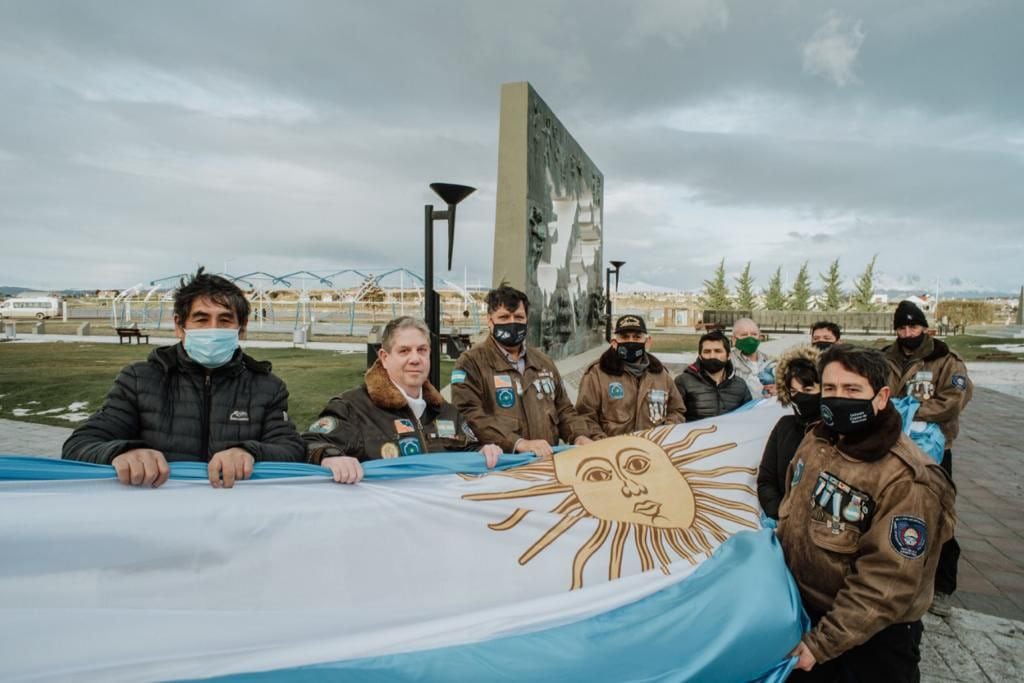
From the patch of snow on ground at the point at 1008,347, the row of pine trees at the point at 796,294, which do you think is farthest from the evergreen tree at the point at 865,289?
the patch of snow on ground at the point at 1008,347

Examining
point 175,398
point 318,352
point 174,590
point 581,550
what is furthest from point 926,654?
point 318,352

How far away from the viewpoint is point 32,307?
44375mm

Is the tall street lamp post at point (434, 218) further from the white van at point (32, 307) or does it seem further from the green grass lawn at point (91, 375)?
the white van at point (32, 307)

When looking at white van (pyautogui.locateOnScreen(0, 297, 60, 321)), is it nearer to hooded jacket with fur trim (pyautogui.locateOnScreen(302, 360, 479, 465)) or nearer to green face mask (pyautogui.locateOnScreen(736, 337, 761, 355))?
green face mask (pyautogui.locateOnScreen(736, 337, 761, 355))

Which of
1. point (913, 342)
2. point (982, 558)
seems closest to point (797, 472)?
point (913, 342)

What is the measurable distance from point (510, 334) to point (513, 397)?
374mm

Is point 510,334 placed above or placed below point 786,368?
above

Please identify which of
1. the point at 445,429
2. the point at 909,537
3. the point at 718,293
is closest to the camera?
the point at 909,537

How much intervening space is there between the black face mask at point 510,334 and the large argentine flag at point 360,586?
138 centimetres

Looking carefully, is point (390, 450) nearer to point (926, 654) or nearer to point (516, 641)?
point (516, 641)

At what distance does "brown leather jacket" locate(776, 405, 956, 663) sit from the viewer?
188 cm

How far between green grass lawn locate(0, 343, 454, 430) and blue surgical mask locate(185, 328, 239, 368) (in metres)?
6.98

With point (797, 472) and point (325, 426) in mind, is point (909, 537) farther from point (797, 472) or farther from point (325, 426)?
point (325, 426)

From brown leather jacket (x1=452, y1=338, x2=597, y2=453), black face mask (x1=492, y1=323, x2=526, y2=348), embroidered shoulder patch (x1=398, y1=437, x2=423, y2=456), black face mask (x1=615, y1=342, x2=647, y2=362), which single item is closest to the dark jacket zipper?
embroidered shoulder patch (x1=398, y1=437, x2=423, y2=456)
